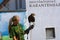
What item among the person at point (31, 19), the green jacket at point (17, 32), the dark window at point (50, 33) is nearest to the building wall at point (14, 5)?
the person at point (31, 19)

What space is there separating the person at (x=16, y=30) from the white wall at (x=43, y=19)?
18cm

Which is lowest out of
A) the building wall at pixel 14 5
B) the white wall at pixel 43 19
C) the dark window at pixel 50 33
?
the dark window at pixel 50 33

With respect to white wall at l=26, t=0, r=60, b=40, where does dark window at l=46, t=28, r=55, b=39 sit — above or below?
below

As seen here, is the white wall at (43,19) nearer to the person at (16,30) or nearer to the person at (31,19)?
the person at (31,19)

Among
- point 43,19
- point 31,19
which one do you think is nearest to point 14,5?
point 31,19

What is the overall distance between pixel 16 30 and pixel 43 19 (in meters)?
0.63

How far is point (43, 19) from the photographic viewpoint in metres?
4.42

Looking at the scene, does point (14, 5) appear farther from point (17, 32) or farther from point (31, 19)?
point (17, 32)

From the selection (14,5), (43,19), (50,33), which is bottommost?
(50,33)

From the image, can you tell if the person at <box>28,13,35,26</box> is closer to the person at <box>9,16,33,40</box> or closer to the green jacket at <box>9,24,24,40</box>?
the person at <box>9,16,33,40</box>

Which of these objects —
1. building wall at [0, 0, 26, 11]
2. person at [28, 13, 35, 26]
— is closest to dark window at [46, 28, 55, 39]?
person at [28, 13, 35, 26]

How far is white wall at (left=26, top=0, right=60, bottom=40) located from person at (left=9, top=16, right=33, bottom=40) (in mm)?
A: 181

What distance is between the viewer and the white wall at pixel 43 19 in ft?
14.3

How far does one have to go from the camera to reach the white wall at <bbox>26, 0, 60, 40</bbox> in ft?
14.3
